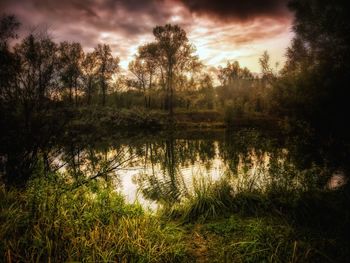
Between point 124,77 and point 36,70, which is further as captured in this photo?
point 124,77

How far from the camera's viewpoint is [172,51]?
42.1m

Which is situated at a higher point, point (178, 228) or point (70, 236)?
point (70, 236)

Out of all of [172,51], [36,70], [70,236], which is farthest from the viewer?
[172,51]

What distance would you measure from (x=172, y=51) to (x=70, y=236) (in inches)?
1598

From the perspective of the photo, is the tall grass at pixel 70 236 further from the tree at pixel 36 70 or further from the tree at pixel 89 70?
the tree at pixel 89 70

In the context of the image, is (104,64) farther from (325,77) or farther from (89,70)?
(325,77)

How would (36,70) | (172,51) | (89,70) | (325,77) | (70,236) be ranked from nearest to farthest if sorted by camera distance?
(70,236) < (36,70) < (325,77) < (172,51) < (89,70)

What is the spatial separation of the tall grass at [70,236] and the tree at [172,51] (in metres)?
36.5

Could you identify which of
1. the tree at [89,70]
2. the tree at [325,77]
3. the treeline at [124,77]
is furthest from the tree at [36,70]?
the tree at [89,70]

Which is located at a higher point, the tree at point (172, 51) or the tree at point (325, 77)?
the tree at point (172, 51)

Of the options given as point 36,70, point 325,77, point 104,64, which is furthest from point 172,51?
point 36,70

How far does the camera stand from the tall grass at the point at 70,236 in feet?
12.0

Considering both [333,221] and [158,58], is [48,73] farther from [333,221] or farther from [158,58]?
[158,58]

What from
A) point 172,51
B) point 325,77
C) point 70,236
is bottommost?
point 70,236
